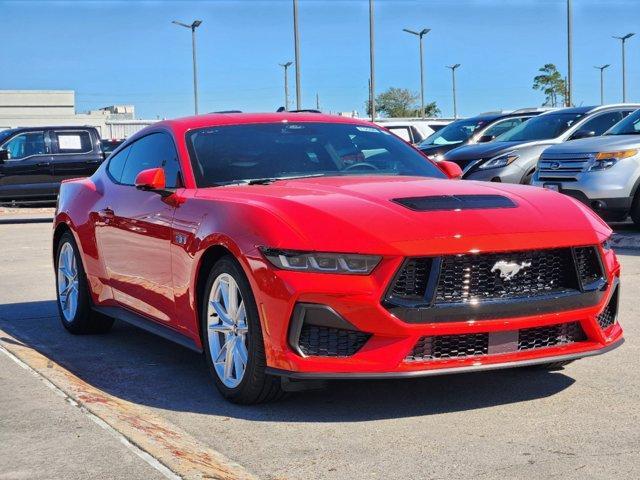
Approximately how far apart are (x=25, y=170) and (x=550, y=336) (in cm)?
1772

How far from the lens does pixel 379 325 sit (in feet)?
15.4

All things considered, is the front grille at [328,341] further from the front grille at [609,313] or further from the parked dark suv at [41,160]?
the parked dark suv at [41,160]

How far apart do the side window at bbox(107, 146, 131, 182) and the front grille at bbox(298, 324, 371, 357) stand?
9.14 ft

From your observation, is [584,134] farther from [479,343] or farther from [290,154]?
[479,343]

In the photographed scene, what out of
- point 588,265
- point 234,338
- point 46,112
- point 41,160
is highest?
point 46,112

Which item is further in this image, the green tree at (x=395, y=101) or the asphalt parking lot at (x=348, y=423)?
the green tree at (x=395, y=101)

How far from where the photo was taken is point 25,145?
70.7 ft

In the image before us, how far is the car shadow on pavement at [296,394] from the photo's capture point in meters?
5.14

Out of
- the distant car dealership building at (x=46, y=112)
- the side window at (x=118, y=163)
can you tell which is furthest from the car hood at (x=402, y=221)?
the distant car dealership building at (x=46, y=112)

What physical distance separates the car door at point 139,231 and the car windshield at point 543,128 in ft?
33.5

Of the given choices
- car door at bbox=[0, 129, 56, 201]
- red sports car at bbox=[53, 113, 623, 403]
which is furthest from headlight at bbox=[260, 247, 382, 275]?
car door at bbox=[0, 129, 56, 201]

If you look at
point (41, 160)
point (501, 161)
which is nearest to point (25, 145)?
point (41, 160)

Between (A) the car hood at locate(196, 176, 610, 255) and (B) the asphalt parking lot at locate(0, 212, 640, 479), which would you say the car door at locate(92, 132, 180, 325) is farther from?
(A) the car hood at locate(196, 176, 610, 255)

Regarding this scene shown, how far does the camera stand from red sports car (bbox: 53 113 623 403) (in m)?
4.74
